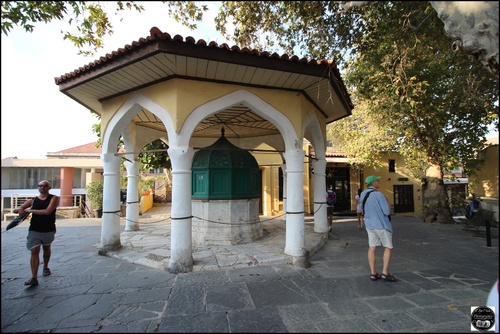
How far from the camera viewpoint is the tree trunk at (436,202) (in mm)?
11352

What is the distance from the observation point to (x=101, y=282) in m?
4.26

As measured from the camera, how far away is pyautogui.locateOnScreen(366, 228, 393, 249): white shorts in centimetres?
416

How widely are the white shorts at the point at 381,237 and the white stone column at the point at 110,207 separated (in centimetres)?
517

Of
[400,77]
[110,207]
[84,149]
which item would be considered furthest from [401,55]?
[84,149]

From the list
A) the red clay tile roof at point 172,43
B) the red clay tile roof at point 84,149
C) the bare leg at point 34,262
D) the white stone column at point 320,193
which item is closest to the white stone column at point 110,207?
the bare leg at point 34,262

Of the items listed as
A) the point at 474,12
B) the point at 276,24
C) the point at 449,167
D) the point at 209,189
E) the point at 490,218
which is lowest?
the point at 490,218

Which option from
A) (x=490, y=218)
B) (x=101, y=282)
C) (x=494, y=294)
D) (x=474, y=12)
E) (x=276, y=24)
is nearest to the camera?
(x=494, y=294)

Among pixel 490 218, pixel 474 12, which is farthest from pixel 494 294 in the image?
pixel 490 218

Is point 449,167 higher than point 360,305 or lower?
higher

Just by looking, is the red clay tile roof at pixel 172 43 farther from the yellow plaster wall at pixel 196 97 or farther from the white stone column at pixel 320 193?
the white stone column at pixel 320 193

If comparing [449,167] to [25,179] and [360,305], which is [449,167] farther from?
[25,179]

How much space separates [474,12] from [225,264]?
15.5ft

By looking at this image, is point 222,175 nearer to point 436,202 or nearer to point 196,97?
point 196,97

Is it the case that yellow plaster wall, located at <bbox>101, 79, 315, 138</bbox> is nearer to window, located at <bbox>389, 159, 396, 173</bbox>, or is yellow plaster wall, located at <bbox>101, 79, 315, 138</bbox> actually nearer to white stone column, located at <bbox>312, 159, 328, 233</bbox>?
white stone column, located at <bbox>312, 159, 328, 233</bbox>
